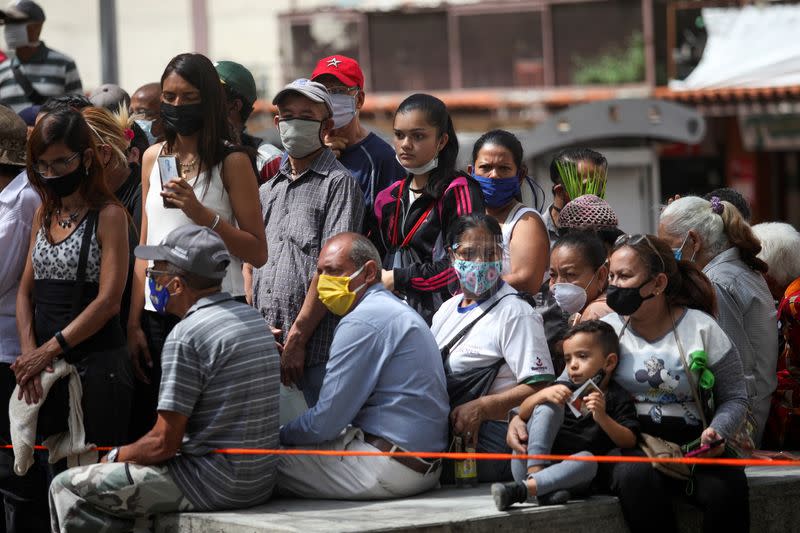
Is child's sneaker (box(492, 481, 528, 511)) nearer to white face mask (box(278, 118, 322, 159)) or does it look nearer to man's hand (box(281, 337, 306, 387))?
man's hand (box(281, 337, 306, 387))

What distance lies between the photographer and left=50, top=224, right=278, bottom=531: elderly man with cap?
5613 mm

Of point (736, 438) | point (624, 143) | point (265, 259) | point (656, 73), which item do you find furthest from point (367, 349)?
point (656, 73)

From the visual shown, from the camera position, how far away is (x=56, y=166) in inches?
247

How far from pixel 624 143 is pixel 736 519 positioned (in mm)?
9527

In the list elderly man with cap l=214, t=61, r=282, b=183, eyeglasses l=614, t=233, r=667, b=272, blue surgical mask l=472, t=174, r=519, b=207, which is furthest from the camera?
elderly man with cap l=214, t=61, r=282, b=183

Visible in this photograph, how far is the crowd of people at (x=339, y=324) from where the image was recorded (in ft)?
18.8

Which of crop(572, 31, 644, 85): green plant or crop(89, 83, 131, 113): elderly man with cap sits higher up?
crop(572, 31, 644, 85): green plant

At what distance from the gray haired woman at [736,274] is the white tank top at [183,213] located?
7.50ft

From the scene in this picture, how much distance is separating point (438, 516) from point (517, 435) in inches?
22.2

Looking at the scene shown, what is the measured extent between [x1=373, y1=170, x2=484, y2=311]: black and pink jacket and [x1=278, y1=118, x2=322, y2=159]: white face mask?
46cm

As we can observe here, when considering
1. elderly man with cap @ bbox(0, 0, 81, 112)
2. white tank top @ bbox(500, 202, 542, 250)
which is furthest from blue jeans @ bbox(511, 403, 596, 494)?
elderly man with cap @ bbox(0, 0, 81, 112)

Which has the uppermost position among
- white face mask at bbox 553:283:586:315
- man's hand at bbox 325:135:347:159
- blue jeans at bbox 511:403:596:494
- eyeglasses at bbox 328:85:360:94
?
eyeglasses at bbox 328:85:360:94

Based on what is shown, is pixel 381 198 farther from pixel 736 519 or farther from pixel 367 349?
pixel 736 519

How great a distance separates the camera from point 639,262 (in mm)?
5898
